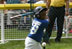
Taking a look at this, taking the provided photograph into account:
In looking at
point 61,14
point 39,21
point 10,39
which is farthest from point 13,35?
point 39,21

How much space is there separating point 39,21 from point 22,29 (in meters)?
4.96

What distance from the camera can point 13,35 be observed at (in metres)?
8.68

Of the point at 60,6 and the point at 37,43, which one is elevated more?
the point at 60,6

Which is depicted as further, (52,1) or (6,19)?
(6,19)

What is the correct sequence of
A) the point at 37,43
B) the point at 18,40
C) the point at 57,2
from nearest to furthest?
the point at 37,43
the point at 57,2
the point at 18,40

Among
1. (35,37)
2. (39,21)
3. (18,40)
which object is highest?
(39,21)

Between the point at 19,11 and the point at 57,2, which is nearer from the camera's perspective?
the point at 57,2

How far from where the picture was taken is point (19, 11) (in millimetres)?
8961

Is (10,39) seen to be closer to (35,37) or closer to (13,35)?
(13,35)

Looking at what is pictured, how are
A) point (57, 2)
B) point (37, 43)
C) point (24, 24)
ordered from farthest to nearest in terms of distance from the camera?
point (24, 24)
point (57, 2)
point (37, 43)

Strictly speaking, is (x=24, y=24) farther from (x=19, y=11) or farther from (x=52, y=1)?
(x=52, y=1)

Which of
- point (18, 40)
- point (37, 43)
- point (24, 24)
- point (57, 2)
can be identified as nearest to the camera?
point (37, 43)

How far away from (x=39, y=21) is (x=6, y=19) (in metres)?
4.22

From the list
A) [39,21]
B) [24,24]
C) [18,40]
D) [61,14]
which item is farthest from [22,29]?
[39,21]
